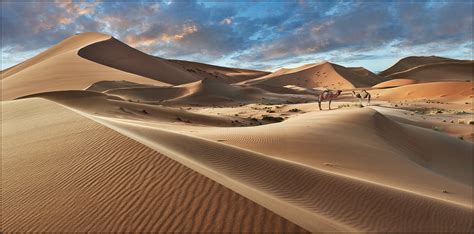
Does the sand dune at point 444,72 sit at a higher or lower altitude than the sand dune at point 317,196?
higher

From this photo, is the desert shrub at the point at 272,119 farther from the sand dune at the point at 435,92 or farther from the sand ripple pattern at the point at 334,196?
the sand dune at the point at 435,92

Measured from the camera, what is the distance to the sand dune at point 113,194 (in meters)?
Result: 3.51


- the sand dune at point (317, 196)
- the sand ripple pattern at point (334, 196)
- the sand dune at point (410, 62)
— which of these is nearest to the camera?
the sand dune at point (317, 196)

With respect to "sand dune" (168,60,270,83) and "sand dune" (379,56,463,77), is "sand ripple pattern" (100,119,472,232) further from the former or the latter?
"sand dune" (379,56,463,77)

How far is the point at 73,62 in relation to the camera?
151 ft

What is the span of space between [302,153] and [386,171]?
1.72m

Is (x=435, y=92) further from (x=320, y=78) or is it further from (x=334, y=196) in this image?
(x=320, y=78)

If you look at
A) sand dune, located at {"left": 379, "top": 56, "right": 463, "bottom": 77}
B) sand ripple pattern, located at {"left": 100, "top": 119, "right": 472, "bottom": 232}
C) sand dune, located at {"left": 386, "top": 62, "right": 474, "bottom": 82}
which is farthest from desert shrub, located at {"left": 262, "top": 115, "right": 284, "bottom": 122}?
sand dune, located at {"left": 379, "top": 56, "right": 463, "bottom": 77}

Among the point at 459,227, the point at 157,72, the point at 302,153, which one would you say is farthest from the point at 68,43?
the point at 459,227

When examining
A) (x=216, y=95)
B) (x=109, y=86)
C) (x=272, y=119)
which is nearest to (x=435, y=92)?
(x=216, y=95)

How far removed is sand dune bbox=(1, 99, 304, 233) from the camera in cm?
351

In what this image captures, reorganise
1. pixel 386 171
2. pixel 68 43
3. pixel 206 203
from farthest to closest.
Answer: pixel 68 43 → pixel 386 171 → pixel 206 203

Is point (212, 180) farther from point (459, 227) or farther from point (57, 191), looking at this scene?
point (459, 227)

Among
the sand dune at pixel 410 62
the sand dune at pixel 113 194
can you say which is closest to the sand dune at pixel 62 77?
the sand dune at pixel 113 194
